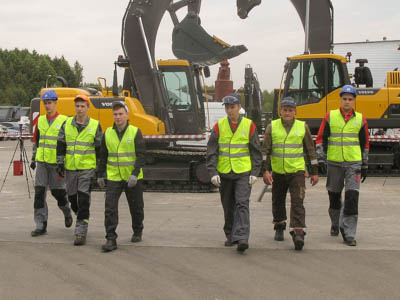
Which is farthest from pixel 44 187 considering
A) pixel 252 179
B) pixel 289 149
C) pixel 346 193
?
pixel 346 193

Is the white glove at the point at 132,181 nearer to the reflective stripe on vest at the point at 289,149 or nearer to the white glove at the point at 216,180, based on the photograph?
the white glove at the point at 216,180

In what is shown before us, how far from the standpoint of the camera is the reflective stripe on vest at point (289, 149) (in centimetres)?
746

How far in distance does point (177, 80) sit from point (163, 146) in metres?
1.66

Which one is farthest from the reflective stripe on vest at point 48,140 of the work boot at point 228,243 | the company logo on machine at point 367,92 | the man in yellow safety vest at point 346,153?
the company logo on machine at point 367,92

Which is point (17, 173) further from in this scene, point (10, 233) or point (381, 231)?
point (381, 231)

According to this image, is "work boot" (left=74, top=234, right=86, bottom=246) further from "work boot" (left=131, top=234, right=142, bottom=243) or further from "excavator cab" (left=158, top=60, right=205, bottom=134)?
"excavator cab" (left=158, top=60, right=205, bottom=134)

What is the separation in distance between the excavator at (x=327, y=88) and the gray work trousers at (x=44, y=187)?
25.5 feet

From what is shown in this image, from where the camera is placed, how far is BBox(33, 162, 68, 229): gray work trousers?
817cm

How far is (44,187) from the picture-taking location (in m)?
8.26

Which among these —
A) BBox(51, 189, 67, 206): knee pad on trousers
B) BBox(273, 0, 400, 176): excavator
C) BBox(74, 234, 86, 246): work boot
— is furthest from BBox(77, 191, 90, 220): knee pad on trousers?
BBox(273, 0, 400, 176): excavator

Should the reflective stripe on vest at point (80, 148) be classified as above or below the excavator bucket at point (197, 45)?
below

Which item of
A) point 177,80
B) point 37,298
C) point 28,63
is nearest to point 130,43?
point 177,80

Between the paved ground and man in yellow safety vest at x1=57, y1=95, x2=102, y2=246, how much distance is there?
0.74 meters

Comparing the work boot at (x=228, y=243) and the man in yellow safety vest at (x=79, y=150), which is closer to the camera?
the work boot at (x=228, y=243)
